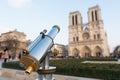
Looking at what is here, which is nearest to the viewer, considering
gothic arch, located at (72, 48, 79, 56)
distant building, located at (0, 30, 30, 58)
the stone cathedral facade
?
distant building, located at (0, 30, 30, 58)

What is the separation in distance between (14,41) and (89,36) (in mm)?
34314

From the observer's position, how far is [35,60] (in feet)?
5.30

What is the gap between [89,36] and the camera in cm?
6378

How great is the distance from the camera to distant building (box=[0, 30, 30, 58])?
4735 centimetres

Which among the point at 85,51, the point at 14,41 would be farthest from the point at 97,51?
the point at 14,41

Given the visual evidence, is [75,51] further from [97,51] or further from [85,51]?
[97,51]

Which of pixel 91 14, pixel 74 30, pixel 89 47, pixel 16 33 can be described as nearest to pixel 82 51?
pixel 89 47

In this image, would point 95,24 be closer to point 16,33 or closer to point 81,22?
point 81,22

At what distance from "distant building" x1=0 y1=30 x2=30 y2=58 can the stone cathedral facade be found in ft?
80.1

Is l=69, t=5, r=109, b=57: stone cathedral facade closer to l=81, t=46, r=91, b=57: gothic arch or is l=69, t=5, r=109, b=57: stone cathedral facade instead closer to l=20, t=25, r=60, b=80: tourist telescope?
l=81, t=46, r=91, b=57: gothic arch

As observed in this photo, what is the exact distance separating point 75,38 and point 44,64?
215ft

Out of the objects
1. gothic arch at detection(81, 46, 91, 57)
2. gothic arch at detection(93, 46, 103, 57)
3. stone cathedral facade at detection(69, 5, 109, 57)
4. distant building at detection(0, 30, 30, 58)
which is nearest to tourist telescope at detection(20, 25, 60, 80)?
distant building at detection(0, 30, 30, 58)

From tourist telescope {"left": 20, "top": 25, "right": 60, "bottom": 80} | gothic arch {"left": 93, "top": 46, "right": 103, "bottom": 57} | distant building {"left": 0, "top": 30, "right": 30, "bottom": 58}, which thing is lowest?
tourist telescope {"left": 20, "top": 25, "right": 60, "bottom": 80}

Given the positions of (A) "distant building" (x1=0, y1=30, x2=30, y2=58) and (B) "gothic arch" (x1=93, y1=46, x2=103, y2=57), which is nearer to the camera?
(A) "distant building" (x1=0, y1=30, x2=30, y2=58)
